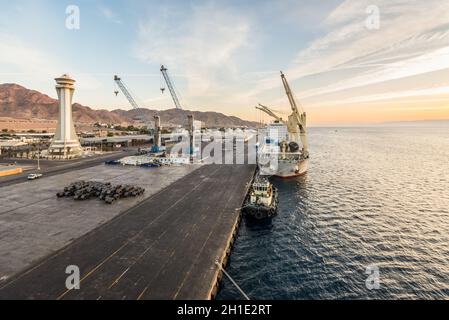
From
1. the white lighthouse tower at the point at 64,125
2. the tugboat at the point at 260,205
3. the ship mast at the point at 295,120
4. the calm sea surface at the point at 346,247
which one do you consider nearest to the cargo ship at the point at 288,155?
the ship mast at the point at 295,120

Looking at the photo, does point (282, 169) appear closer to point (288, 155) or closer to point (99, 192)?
point (288, 155)

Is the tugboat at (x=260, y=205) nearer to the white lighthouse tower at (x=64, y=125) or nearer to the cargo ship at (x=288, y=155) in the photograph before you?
the cargo ship at (x=288, y=155)

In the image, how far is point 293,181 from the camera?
86562 millimetres

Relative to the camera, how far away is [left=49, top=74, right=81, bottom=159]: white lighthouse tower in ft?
353

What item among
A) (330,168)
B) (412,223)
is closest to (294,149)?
(330,168)

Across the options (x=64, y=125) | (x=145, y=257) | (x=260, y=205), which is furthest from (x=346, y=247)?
(x=64, y=125)

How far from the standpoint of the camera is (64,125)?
111188 millimetres

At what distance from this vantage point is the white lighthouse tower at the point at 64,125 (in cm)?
10756

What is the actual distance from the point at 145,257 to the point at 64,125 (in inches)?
4093

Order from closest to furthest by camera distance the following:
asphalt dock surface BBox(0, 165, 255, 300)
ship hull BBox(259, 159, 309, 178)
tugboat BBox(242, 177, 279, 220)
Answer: asphalt dock surface BBox(0, 165, 255, 300), tugboat BBox(242, 177, 279, 220), ship hull BBox(259, 159, 309, 178)

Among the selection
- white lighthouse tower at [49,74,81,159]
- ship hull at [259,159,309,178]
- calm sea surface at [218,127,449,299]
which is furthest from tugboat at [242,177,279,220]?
white lighthouse tower at [49,74,81,159]

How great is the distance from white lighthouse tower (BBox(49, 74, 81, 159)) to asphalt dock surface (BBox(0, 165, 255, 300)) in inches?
3233

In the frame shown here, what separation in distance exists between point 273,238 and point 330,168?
7815cm

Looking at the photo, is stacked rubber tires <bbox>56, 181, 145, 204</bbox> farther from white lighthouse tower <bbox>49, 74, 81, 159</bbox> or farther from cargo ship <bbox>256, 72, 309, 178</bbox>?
white lighthouse tower <bbox>49, 74, 81, 159</bbox>
